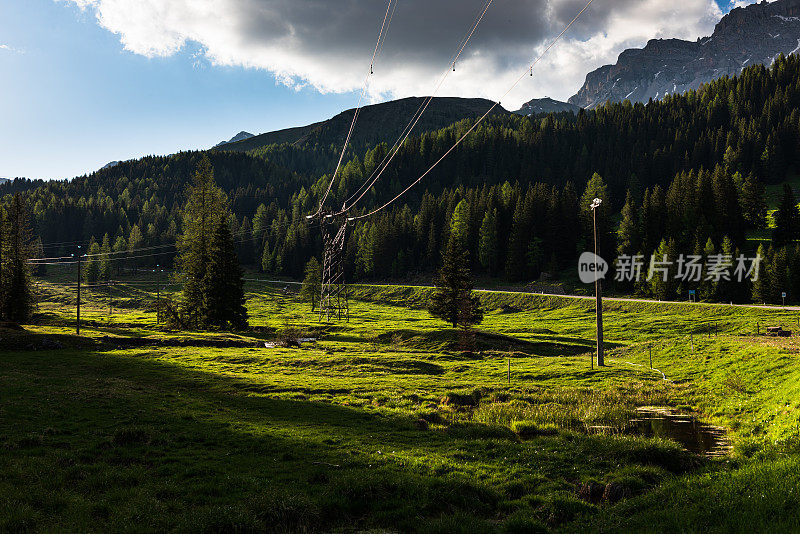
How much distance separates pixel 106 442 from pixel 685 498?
21175 millimetres

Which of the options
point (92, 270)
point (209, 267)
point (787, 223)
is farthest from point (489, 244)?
point (92, 270)

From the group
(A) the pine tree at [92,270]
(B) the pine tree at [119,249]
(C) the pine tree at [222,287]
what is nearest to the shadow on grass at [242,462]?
(C) the pine tree at [222,287]

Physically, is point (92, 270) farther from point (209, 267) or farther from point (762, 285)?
point (762, 285)

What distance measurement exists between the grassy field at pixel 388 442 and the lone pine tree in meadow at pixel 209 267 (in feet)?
80.6

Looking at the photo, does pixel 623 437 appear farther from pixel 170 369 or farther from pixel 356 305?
pixel 356 305

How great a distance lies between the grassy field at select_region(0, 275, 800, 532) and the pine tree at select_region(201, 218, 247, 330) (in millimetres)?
24138

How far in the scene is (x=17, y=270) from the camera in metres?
67.9

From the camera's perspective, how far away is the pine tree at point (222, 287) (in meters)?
71.8

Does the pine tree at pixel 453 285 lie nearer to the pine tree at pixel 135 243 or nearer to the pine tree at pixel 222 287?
the pine tree at pixel 222 287

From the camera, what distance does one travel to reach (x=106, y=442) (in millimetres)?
17344

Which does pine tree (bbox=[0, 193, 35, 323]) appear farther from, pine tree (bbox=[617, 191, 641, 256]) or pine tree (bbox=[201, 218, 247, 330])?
pine tree (bbox=[617, 191, 641, 256])

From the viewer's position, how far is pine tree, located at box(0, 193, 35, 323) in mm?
67062

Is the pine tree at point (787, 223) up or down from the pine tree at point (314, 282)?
up

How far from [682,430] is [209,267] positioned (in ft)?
231
